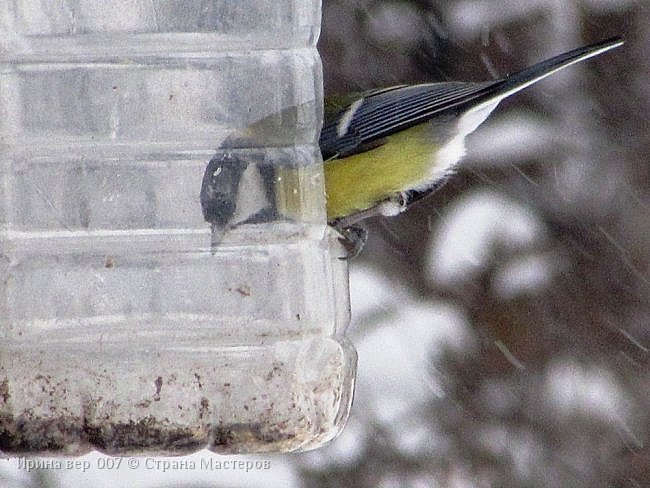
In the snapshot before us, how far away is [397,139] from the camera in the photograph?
4008 mm

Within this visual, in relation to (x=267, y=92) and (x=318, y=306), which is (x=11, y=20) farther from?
(x=318, y=306)

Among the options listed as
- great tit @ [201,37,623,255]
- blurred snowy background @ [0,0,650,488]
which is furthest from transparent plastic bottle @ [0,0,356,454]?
blurred snowy background @ [0,0,650,488]

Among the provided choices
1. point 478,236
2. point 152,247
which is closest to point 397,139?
point 478,236

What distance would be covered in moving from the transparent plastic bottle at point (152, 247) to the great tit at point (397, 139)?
861mm

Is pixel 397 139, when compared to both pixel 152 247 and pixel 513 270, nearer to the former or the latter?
pixel 513 270

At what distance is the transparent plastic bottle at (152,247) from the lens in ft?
8.74

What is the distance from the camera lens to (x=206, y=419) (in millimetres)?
2662

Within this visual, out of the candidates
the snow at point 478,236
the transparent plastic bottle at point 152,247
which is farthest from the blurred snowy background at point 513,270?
the transparent plastic bottle at point 152,247

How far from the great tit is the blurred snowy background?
30.9 inches

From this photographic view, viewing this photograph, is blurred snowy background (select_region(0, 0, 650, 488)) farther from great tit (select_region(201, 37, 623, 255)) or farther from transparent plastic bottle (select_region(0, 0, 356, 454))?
transparent plastic bottle (select_region(0, 0, 356, 454))

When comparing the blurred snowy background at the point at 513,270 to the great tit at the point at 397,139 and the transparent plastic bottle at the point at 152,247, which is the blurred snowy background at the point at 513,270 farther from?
the transparent plastic bottle at the point at 152,247

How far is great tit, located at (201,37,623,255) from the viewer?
12.5ft

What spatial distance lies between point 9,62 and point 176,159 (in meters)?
0.42

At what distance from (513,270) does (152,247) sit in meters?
2.36
